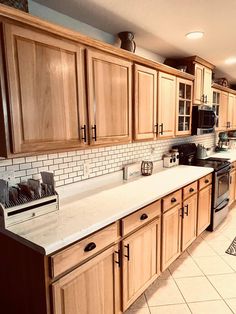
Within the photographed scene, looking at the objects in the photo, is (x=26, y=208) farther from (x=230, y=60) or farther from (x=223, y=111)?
(x=223, y=111)

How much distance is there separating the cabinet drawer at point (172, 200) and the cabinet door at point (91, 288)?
706mm

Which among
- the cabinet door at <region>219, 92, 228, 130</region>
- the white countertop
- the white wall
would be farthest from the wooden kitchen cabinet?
the white wall

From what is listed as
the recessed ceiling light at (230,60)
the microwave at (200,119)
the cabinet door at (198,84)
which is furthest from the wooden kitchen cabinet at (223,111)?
the cabinet door at (198,84)

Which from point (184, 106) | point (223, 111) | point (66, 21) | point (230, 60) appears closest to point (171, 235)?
point (184, 106)

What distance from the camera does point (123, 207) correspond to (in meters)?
1.69

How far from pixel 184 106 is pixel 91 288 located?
249 cm

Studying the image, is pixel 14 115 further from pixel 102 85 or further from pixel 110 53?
pixel 110 53

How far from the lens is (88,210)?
1657 mm

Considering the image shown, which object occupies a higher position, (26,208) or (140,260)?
(26,208)

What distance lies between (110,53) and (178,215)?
1665 millimetres

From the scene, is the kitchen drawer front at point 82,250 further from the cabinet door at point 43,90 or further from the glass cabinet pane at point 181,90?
the glass cabinet pane at point 181,90

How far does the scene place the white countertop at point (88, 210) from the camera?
4.14 feet

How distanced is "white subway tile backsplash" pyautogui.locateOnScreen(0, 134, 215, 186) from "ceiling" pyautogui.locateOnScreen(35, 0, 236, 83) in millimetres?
1139

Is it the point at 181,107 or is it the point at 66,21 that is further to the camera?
the point at 181,107
